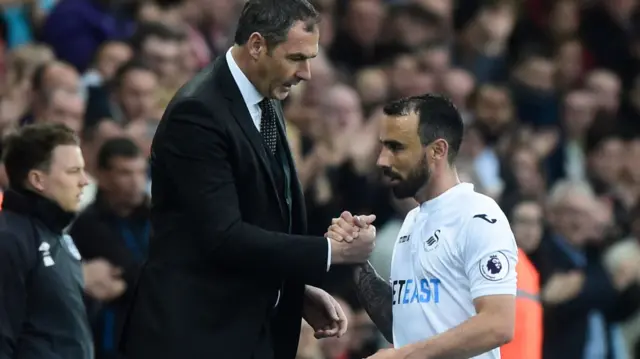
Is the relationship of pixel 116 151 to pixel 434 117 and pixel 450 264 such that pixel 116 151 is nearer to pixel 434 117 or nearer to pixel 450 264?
pixel 434 117

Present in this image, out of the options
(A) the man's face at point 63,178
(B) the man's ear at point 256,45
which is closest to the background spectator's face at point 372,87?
(A) the man's face at point 63,178

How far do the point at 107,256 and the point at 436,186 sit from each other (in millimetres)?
2825

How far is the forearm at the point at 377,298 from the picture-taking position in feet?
16.9

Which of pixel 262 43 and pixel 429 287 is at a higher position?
pixel 262 43

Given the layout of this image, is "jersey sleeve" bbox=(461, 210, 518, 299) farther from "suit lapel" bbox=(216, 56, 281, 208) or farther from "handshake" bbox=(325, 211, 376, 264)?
"suit lapel" bbox=(216, 56, 281, 208)

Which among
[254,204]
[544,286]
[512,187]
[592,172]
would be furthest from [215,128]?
[592,172]

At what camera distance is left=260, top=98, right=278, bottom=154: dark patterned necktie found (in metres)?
4.92

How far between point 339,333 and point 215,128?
0.98m

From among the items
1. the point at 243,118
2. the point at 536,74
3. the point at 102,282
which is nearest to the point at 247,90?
the point at 243,118

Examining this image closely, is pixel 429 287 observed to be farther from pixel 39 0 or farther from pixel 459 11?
pixel 459 11

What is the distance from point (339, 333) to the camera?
17.0 feet

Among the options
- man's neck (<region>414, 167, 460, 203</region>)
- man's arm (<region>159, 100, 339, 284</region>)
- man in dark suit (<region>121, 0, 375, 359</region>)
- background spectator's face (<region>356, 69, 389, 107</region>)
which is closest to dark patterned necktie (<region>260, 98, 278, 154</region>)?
man in dark suit (<region>121, 0, 375, 359</region>)

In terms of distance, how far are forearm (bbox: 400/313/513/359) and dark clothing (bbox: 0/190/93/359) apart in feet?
5.99

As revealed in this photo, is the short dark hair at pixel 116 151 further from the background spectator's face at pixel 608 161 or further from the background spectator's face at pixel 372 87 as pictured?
the background spectator's face at pixel 608 161
